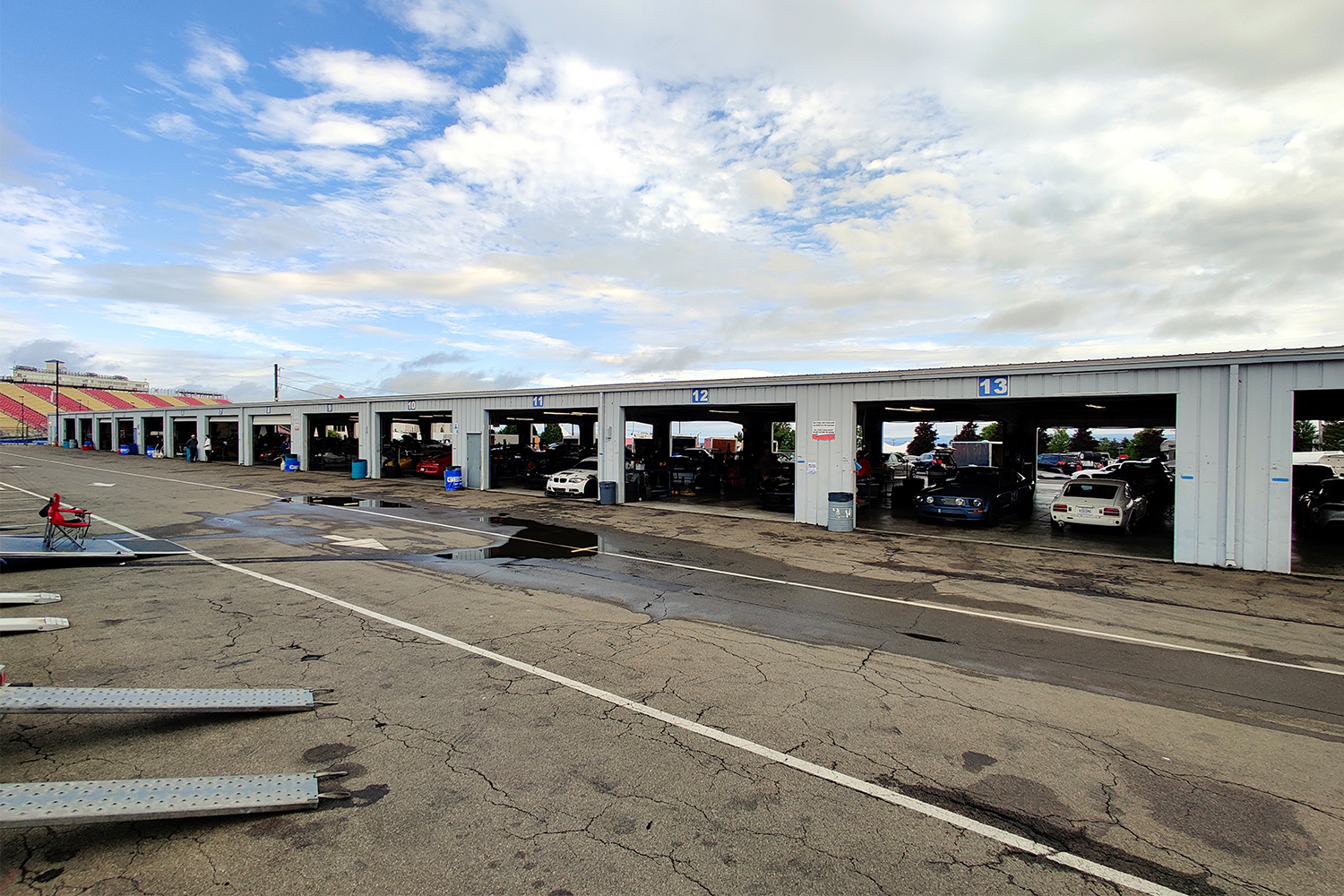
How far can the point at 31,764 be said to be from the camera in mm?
3732

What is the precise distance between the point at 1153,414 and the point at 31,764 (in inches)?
1247

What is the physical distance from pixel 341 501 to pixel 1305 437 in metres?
73.0

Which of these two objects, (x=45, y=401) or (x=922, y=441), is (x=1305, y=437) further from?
(x=45, y=401)

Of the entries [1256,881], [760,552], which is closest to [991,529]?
[760,552]

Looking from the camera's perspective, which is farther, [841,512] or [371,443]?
[371,443]

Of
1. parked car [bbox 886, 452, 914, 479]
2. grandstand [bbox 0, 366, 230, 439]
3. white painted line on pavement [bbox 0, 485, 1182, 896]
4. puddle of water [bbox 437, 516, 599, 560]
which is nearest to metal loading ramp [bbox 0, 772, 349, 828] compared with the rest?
white painted line on pavement [bbox 0, 485, 1182, 896]

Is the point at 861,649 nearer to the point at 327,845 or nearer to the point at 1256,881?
the point at 1256,881

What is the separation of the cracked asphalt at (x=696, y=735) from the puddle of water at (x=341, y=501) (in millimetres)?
9601

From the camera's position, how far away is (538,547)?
12453mm

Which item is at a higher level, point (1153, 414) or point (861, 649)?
point (1153, 414)

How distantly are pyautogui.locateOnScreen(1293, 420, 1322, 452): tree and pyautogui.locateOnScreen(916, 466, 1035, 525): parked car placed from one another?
47366 millimetres

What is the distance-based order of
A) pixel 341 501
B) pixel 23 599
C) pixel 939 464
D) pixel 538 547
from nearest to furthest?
pixel 23 599 → pixel 538 547 → pixel 341 501 → pixel 939 464

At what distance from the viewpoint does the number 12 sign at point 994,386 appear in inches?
544

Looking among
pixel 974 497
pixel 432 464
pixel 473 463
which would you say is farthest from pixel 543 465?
pixel 974 497
